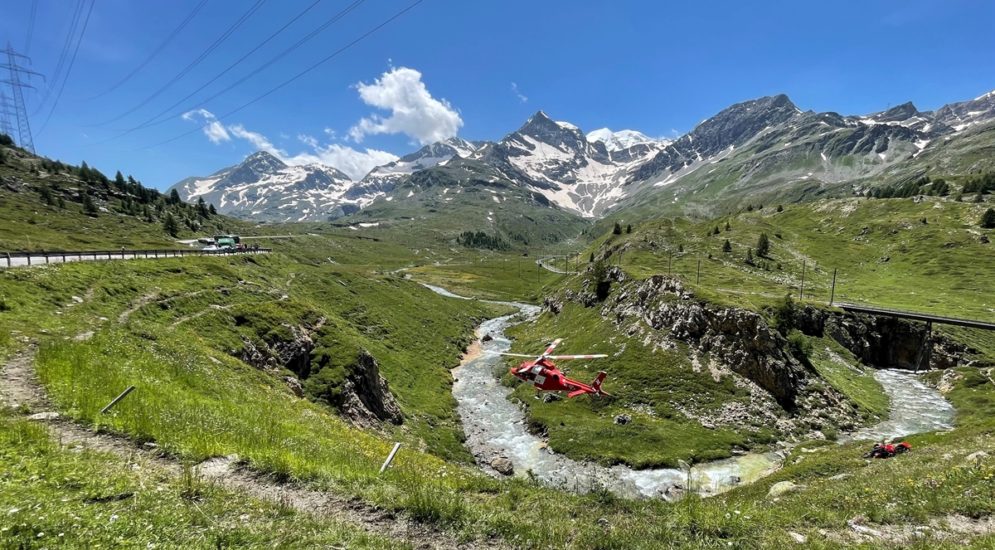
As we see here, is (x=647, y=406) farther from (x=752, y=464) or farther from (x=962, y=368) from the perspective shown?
(x=962, y=368)

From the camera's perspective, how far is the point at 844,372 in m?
76.3

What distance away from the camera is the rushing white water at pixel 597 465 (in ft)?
140

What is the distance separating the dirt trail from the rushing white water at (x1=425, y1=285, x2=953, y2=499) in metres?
15.7

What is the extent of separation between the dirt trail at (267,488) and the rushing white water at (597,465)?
15.7m

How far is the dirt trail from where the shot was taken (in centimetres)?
1177

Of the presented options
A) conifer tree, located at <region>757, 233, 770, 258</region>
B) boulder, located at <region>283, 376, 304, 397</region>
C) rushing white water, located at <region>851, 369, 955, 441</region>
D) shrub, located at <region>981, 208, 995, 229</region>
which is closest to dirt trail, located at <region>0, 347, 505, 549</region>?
boulder, located at <region>283, 376, 304, 397</region>

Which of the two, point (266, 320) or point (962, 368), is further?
point (962, 368)

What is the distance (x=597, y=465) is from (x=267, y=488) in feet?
137

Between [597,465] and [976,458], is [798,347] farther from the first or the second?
[976,458]

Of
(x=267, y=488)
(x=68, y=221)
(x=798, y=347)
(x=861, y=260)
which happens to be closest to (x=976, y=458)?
(x=267, y=488)

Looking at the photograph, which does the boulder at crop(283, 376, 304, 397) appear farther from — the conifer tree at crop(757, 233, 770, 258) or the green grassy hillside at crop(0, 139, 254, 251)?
the conifer tree at crop(757, 233, 770, 258)

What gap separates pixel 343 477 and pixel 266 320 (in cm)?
3888

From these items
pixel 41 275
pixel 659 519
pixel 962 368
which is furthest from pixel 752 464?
pixel 41 275

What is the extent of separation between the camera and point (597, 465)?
47000 millimetres
